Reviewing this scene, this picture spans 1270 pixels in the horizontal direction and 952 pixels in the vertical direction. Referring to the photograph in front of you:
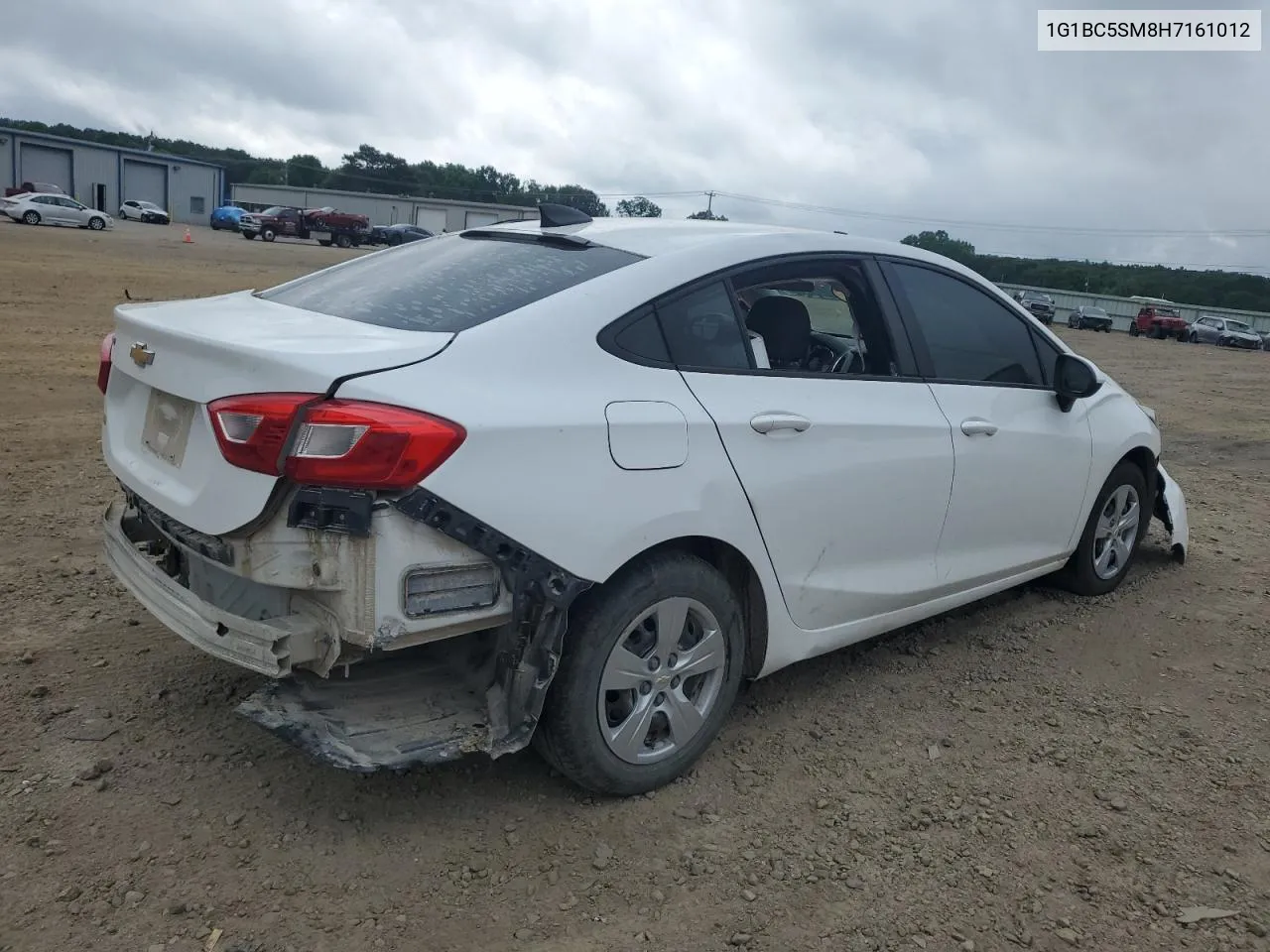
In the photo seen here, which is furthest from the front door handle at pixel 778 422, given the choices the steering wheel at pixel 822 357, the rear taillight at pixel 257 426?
the rear taillight at pixel 257 426

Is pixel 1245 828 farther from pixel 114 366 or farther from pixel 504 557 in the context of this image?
pixel 114 366

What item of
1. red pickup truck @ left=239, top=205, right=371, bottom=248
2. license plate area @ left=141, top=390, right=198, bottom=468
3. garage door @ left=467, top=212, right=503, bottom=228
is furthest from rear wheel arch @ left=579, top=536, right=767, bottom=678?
garage door @ left=467, top=212, right=503, bottom=228

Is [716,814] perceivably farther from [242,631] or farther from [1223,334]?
[1223,334]

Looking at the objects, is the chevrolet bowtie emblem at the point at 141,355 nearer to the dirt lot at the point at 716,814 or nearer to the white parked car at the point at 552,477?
the white parked car at the point at 552,477

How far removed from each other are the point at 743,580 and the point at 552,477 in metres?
0.92

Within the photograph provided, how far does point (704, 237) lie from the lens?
3.48m

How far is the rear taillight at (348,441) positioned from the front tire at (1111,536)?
3561 mm

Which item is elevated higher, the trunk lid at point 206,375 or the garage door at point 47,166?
the garage door at point 47,166

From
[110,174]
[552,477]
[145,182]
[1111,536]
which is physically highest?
[110,174]

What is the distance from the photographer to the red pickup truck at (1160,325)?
143 feet

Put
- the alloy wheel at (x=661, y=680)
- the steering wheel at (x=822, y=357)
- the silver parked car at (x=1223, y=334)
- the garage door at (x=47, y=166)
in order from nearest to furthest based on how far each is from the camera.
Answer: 1. the alloy wheel at (x=661, y=680)
2. the steering wheel at (x=822, y=357)
3. the silver parked car at (x=1223, y=334)
4. the garage door at (x=47, y=166)

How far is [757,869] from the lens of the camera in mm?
2824

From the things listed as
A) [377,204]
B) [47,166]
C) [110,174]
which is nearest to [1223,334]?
[377,204]

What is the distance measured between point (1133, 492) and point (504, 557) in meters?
3.86
